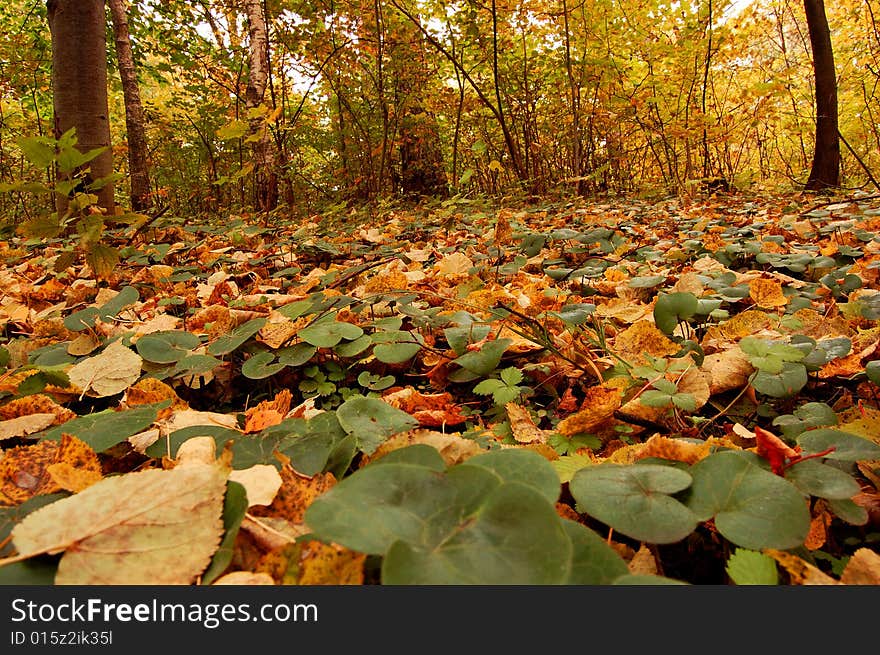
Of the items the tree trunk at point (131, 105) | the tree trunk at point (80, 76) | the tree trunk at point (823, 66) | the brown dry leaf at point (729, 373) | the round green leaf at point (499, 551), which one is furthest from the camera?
the tree trunk at point (131, 105)

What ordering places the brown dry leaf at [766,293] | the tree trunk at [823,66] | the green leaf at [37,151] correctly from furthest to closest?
the tree trunk at [823,66]
the green leaf at [37,151]
the brown dry leaf at [766,293]

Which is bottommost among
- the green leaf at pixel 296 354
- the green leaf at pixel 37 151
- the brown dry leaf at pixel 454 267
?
the green leaf at pixel 296 354

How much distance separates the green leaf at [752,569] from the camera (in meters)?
0.44

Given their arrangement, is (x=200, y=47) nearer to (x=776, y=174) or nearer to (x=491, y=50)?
(x=491, y=50)

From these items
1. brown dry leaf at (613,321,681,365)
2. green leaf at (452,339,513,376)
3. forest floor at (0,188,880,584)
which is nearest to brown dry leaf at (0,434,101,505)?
forest floor at (0,188,880,584)

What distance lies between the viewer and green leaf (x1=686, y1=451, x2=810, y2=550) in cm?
48

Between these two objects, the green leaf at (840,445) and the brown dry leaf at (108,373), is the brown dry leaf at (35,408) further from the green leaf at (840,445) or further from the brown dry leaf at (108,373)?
the green leaf at (840,445)

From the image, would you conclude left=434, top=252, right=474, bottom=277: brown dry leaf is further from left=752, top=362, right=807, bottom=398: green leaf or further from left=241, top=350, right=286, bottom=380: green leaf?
left=752, top=362, right=807, bottom=398: green leaf

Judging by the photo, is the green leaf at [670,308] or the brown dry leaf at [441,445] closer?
the brown dry leaf at [441,445]

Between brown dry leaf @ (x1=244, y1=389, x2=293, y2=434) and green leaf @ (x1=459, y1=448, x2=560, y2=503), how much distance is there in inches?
16.5

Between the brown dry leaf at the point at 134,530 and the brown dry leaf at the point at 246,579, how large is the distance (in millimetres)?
19

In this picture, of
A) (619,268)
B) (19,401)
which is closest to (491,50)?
(619,268)

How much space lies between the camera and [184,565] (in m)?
0.41

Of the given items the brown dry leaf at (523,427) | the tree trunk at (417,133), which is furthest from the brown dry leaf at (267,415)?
the tree trunk at (417,133)
